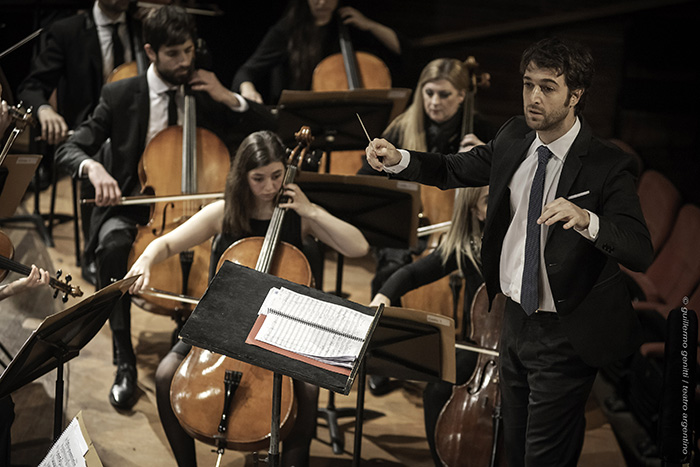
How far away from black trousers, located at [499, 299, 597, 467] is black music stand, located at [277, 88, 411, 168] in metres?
1.29

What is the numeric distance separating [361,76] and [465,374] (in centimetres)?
184

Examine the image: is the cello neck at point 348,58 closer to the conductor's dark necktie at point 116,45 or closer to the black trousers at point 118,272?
the conductor's dark necktie at point 116,45

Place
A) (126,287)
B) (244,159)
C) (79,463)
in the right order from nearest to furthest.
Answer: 1. (79,463)
2. (126,287)
3. (244,159)

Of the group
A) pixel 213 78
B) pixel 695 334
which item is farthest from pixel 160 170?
pixel 695 334

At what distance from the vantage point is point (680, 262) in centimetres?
330

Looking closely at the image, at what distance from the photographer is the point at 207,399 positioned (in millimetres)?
2361

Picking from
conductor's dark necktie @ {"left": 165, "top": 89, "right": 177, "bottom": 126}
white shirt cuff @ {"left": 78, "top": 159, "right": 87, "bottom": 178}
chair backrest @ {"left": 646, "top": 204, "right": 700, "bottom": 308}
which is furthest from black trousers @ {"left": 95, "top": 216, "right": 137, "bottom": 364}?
chair backrest @ {"left": 646, "top": 204, "right": 700, "bottom": 308}

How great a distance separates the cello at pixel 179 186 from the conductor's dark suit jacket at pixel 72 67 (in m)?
0.76

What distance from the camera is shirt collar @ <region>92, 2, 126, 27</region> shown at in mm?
3877

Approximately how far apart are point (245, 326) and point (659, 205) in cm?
244

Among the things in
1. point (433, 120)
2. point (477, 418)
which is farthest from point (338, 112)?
point (477, 418)

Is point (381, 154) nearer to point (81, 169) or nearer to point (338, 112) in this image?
point (338, 112)

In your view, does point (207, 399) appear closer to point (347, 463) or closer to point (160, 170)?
point (347, 463)

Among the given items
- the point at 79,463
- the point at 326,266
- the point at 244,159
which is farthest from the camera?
the point at 326,266
